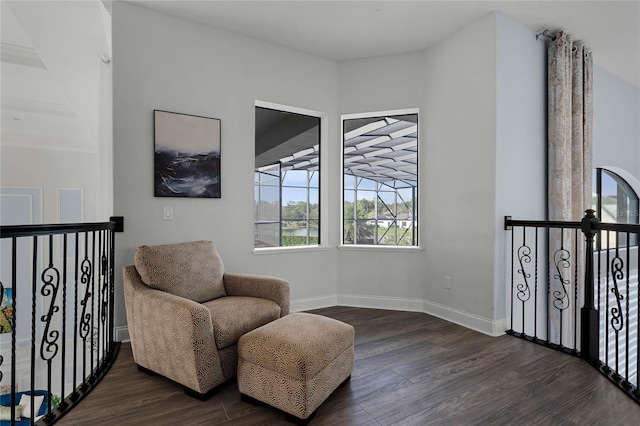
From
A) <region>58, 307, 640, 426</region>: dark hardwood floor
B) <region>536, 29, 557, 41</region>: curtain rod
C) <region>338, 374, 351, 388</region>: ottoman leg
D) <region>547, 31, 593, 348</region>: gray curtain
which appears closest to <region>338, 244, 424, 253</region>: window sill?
<region>58, 307, 640, 426</region>: dark hardwood floor

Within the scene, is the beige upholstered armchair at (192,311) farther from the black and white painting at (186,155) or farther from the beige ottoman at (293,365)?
the black and white painting at (186,155)

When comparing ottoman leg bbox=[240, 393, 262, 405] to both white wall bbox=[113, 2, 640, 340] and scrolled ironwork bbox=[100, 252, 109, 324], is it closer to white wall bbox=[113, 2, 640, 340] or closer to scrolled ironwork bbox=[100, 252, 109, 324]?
scrolled ironwork bbox=[100, 252, 109, 324]

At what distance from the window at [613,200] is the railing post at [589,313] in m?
2.90

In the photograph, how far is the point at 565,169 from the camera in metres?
3.39

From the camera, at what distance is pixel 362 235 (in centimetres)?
411

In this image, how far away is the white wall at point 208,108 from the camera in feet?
9.59

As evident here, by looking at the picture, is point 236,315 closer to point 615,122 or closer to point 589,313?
point 589,313

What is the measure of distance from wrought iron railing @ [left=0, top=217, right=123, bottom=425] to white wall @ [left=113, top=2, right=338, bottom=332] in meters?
0.35

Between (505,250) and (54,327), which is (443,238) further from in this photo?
(54,327)

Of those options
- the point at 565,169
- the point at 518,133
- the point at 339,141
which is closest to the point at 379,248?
the point at 339,141

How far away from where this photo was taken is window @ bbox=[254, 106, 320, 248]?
3777 mm

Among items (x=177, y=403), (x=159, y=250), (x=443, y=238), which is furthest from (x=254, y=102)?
(x=177, y=403)

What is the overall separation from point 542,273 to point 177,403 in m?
3.46

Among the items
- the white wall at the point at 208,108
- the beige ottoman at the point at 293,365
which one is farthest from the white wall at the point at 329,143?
the beige ottoman at the point at 293,365
